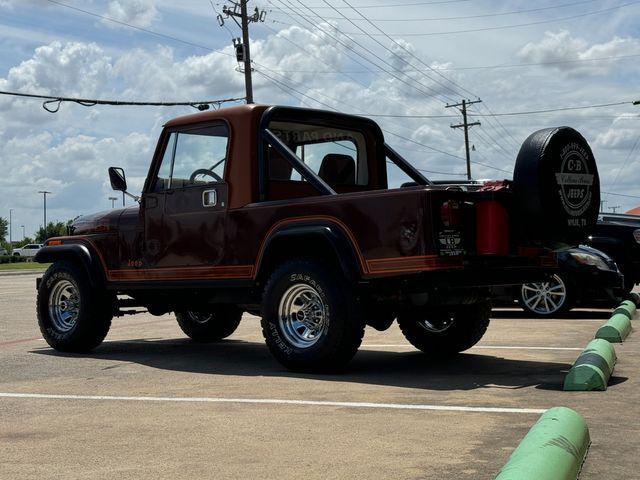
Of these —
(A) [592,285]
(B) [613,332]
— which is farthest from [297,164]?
(A) [592,285]

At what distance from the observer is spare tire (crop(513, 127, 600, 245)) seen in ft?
23.1

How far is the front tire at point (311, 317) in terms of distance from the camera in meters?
7.34

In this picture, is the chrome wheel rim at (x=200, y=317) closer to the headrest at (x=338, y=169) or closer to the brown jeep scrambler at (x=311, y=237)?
the brown jeep scrambler at (x=311, y=237)

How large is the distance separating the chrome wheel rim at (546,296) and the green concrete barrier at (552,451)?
8.74m

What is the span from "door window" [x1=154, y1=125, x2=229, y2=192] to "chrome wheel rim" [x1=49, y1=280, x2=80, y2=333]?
170 centimetres

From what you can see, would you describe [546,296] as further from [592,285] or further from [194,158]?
[194,158]

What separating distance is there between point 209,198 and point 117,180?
1.41m

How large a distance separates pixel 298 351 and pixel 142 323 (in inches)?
287

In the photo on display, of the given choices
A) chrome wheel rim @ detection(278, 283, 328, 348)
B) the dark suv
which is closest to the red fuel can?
chrome wheel rim @ detection(278, 283, 328, 348)

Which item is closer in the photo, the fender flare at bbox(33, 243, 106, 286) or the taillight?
the taillight

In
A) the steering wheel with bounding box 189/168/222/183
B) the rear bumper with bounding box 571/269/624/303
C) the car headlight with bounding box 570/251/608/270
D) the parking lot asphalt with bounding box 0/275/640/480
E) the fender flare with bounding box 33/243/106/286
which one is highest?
the steering wheel with bounding box 189/168/222/183

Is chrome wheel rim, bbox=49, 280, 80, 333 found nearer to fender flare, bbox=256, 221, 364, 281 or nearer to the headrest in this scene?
the headrest

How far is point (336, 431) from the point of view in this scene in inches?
204

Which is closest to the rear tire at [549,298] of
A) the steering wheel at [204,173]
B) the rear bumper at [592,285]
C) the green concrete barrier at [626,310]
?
the rear bumper at [592,285]
